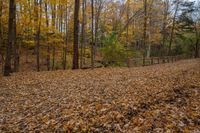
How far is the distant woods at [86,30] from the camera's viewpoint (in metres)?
18.6

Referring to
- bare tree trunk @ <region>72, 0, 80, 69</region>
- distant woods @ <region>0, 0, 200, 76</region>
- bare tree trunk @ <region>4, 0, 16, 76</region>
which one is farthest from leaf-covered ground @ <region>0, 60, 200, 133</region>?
bare tree trunk @ <region>72, 0, 80, 69</region>

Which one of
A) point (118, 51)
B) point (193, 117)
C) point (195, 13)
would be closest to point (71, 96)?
point (193, 117)

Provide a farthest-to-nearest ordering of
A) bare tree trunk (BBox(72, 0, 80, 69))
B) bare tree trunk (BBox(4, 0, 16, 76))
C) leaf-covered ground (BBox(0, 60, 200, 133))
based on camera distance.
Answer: bare tree trunk (BBox(72, 0, 80, 69)) → bare tree trunk (BBox(4, 0, 16, 76)) → leaf-covered ground (BBox(0, 60, 200, 133))

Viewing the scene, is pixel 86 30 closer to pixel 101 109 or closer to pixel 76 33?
pixel 76 33

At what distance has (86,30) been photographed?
35.9m

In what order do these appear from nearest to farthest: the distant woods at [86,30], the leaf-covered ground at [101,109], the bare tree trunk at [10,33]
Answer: the leaf-covered ground at [101,109]
the bare tree trunk at [10,33]
the distant woods at [86,30]

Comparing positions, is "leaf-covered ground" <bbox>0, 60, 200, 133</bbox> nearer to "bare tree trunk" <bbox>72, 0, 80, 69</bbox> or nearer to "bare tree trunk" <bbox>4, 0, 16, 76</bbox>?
"bare tree trunk" <bbox>4, 0, 16, 76</bbox>

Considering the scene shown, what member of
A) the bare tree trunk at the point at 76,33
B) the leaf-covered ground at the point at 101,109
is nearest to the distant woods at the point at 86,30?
the bare tree trunk at the point at 76,33

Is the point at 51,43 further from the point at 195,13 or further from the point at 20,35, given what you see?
the point at 195,13

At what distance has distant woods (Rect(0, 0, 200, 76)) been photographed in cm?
1862

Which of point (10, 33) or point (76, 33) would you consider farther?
point (76, 33)

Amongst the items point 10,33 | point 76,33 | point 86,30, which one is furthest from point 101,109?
point 86,30

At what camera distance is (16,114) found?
6.95m

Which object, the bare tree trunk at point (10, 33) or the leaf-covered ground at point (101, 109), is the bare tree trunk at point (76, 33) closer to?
the bare tree trunk at point (10, 33)
